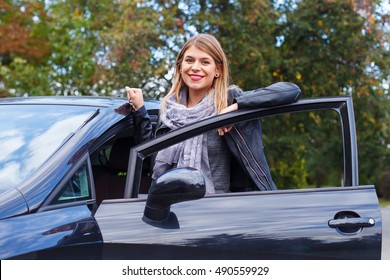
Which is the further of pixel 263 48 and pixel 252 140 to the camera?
pixel 263 48

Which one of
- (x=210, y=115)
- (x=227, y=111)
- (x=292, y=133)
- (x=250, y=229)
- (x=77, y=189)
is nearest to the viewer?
(x=250, y=229)

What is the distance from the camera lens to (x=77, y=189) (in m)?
2.92

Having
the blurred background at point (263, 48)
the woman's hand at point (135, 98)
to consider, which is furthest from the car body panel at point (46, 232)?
the blurred background at point (263, 48)

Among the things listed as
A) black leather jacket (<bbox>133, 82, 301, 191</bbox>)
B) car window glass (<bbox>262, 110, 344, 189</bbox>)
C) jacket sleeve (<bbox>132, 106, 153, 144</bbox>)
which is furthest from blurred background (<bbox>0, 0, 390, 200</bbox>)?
black leather jacket (<bbox>133, 82, 301, 191</bbox>)

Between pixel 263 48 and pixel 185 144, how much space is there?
11.3m

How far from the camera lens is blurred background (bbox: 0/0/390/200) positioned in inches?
539

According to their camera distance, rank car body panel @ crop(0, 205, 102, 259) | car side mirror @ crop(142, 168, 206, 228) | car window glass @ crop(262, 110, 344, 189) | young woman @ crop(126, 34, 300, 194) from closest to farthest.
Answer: car body panel @ crop(0, 205, 102, 259)
car side mirror @ crop(142, 168, 206, 228)
young woman @ crop(126, 34, 300, 194)
car window glass @ crop(262, 110, 344, 189)

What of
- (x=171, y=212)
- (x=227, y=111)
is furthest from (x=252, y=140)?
(x=171, y=212)

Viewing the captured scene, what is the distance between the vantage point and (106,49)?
14.6 meters

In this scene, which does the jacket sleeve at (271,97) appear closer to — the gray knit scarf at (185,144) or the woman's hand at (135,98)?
the gray knit scarf at (185,144)

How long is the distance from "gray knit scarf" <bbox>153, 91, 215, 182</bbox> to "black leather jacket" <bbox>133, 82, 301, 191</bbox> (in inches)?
4.6

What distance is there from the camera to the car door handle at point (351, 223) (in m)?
2.79

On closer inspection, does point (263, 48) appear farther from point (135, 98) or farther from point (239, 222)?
point (239, 222)

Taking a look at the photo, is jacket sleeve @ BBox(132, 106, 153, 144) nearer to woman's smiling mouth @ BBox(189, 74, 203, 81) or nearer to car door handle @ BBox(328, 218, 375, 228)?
woman's smiling mouth @ BBox(189, 74, 203, 81)
